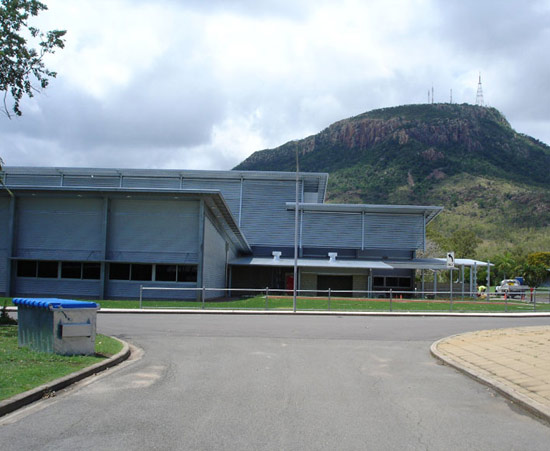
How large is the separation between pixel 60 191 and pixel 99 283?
6.13 metres

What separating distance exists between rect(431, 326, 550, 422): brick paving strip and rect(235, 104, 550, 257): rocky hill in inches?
2827

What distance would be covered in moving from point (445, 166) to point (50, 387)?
353 ft

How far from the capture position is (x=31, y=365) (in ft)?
32.3

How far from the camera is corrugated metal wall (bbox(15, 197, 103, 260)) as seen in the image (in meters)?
35.5

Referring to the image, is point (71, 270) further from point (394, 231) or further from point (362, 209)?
point (394, 231)

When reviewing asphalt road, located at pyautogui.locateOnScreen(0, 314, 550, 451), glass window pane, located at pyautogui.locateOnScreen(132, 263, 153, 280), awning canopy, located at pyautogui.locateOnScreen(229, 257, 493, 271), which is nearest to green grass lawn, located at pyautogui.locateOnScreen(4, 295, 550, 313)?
glass window pane, located at pyautogui.locateOnScreen(132, 263, 153, 280)

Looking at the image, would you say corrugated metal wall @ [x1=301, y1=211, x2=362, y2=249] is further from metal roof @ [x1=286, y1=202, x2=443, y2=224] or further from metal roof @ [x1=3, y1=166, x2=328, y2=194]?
metal roof @ [x1=3, y1=166, x2=328, y2=194]

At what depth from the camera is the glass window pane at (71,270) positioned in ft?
117

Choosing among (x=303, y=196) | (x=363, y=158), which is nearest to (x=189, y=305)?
(x=303, y=196)

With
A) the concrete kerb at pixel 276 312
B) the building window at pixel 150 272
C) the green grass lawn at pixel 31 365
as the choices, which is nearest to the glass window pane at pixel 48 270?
the building window at pixel 150 272

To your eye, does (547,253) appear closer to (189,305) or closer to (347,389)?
(189,305)

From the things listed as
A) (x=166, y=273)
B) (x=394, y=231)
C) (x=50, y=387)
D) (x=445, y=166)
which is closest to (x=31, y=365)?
(x=50, y=387)

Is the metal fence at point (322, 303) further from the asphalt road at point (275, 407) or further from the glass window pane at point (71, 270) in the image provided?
the asphalt road at point (275, 407)

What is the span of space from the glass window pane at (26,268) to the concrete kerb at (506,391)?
30288mm
